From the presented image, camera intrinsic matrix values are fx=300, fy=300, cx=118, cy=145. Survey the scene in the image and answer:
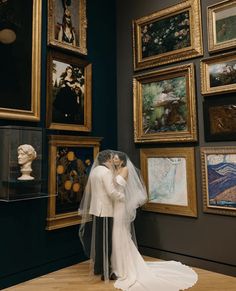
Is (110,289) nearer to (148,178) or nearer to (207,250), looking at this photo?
(207,250)

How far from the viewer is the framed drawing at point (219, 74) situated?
9.04 feet

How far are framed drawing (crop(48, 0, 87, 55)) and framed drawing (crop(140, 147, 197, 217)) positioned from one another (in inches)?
54.6

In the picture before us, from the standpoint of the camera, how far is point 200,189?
2943 millimetres

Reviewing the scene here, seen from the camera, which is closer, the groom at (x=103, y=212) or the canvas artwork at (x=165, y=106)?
the groom at (x=103, y=212)

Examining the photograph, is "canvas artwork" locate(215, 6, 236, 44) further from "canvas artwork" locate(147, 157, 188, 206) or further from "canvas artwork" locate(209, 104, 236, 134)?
"canvas artwork" locate(147, 157, 188, 206)

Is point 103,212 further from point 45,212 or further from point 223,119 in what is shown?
point 223,119

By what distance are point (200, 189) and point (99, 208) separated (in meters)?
1.02

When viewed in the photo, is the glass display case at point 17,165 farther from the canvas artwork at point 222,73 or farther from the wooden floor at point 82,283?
the canvas artwork at point 222,73

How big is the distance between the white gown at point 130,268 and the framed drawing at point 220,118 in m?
0.98

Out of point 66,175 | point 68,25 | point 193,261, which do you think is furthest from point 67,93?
point 193,261

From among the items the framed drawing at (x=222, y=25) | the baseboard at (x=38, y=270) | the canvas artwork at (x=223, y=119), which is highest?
the framed drawing at (x=222, y=25)

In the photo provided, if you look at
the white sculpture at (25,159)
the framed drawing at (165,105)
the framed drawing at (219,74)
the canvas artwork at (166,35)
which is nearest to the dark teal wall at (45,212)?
the white sculpture at (25,159)

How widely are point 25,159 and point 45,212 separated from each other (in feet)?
1.98

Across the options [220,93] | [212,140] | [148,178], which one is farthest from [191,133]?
[148,178]
